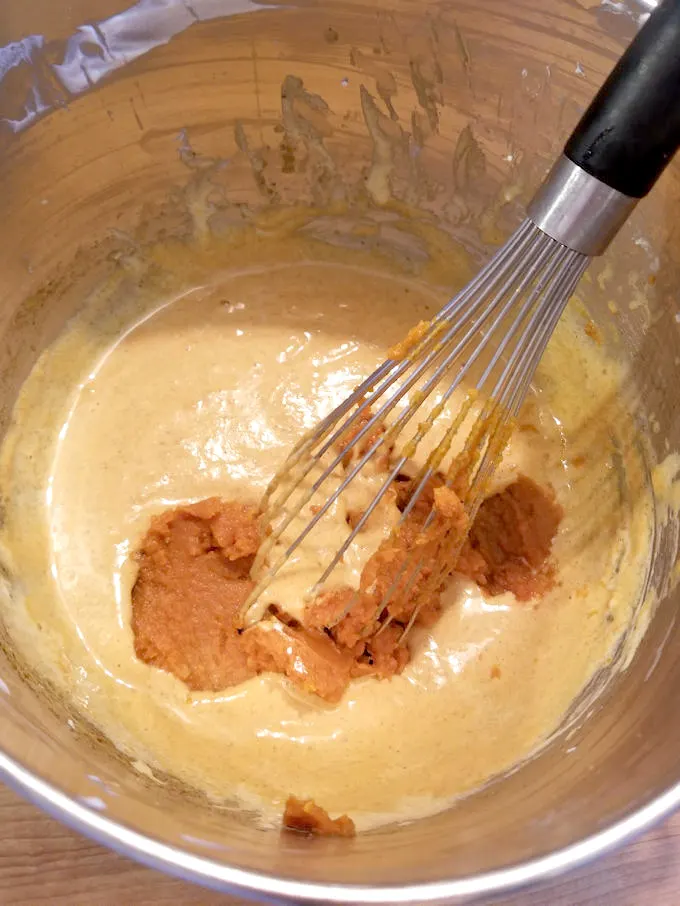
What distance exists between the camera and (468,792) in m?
1.03

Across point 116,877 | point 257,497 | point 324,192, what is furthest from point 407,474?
point 116,877

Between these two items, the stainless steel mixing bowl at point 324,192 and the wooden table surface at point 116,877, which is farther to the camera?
the wooden table surface at point 116,877

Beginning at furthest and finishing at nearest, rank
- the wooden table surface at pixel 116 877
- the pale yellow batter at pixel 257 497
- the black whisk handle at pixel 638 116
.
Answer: the pale yellow batter at pixel 257 497, the wooden table surface at pixel 116 877, the black whisk handle at pixel 638 116

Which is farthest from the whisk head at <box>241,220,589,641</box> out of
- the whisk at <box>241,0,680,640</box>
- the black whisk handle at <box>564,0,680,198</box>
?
the black whisk handle at <box>564,0,680,198</box>

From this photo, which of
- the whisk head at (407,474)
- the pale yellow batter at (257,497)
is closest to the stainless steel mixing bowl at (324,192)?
the pale yellow batter at (257,497)

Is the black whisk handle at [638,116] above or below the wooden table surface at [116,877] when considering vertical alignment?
above

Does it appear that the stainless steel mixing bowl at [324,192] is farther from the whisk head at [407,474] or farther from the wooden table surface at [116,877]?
the whisk head at [407,474]

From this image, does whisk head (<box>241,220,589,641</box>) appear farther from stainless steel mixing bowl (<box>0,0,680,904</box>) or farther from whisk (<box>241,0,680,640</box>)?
stainless steel mixing bowl (<box>0,0,680,904</box>)

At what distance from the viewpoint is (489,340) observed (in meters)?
1.06

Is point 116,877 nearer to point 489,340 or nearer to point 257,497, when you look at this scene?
point 257,497

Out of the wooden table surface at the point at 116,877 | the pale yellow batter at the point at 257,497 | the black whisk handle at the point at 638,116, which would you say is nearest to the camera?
A: the black whisk handle at the point at 638,116

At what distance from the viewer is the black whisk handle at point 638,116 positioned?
732 mm

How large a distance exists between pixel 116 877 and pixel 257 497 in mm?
587

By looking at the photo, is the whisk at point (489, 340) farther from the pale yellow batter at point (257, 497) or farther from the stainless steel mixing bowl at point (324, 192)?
the stainless steel mixing bowl at point (324, 192)
